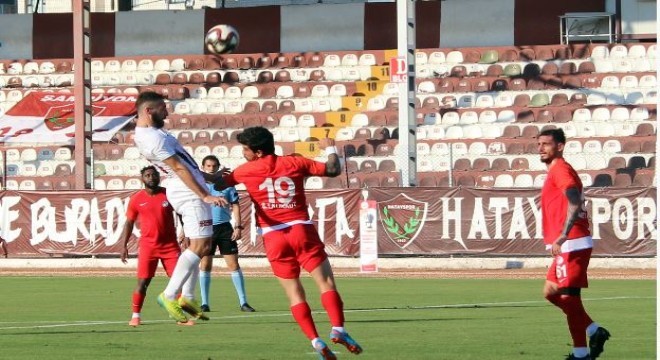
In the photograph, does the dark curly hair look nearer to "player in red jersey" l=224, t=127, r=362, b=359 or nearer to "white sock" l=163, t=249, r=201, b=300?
"player in red jersey" l=224, t=127, r=362, b=359

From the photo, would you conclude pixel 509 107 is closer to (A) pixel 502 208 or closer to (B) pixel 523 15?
(B) pixel 523 15

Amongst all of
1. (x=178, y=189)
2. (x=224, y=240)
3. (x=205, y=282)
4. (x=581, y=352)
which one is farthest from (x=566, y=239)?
(x=224, y=240)

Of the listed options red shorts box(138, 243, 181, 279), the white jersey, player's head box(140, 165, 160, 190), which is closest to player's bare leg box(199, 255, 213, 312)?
red shorts box(138, 243, 181, 279)

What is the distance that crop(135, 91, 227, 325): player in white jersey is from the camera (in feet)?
45.8

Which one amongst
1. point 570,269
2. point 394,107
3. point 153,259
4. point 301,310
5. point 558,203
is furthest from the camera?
point 394,107

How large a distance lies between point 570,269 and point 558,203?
1.87 ft

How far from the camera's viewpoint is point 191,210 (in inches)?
590

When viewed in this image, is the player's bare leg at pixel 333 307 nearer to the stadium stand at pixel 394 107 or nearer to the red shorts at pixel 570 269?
the red shorts at pixel 570 269

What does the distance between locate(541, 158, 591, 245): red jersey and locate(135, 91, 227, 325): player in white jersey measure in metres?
3.21

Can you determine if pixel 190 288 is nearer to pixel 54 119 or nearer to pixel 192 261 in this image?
pixel 192 261

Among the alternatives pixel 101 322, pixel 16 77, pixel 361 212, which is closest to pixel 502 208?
pixel 361 212

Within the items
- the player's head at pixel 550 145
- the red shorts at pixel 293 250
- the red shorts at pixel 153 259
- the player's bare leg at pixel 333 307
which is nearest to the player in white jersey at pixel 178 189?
the red shorts at pixel 153 259

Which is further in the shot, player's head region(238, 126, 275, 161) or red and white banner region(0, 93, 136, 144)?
red and white banner region(0, 93, 136, 144)

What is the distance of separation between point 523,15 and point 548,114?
7.57 meters
